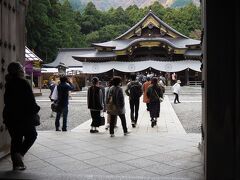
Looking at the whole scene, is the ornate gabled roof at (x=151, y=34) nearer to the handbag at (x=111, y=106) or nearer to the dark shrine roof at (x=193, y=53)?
the dark shrine roof at (x=193, y=53)

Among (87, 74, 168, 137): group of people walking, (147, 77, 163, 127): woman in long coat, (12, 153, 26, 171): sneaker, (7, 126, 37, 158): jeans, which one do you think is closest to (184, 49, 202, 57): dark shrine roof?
(87, 74, 168, 137): group of people walking

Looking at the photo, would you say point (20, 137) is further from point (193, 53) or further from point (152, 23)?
point (152, 23)

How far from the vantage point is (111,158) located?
5211 mm

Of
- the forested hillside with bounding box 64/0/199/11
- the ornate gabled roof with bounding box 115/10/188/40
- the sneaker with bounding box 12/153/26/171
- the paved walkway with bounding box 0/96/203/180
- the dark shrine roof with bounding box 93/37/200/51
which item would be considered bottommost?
the paved walkway with bounding box 0/96/203/180

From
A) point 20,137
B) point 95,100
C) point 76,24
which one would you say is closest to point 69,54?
point 76,24

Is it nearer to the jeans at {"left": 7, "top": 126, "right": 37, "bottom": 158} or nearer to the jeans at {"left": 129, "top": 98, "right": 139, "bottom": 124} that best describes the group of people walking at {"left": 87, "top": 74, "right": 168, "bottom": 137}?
the jeans at {"left": 129, "top": 98, "right": 139, "bottom": 124}

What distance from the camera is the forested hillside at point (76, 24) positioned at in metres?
44.8

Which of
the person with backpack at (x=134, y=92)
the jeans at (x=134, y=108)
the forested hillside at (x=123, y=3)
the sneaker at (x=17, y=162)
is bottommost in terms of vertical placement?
the sneaker at (x=17, y=162)

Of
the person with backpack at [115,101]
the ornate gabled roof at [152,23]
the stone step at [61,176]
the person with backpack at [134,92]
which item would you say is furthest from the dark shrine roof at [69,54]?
the stone step at [61,176]

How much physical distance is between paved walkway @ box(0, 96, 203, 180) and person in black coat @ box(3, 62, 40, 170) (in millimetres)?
348

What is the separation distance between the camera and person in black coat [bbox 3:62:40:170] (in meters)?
4.34

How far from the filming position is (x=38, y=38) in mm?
45500
